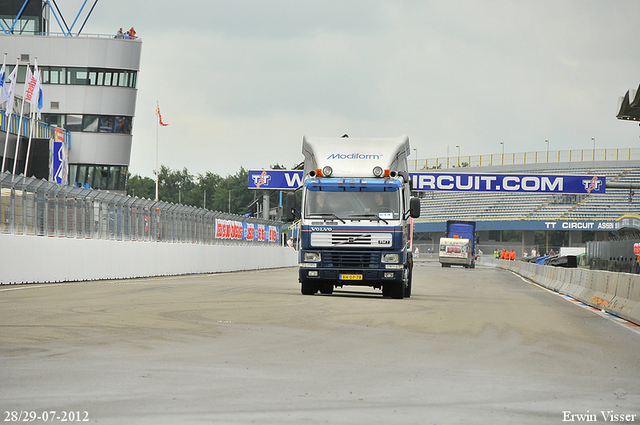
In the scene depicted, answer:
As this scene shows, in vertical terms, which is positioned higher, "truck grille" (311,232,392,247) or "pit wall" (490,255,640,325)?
"truck grille" (311,232,392,247)

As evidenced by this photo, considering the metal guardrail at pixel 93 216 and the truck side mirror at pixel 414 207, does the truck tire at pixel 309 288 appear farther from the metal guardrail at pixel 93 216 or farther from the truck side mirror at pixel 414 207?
the metal guardrail at pixel 93 216

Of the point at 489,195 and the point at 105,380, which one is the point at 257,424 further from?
the point at 489,195

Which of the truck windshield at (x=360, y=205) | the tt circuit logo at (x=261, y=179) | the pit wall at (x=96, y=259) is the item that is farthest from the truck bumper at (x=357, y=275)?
the tt circuit logo at (x=261, y=179)

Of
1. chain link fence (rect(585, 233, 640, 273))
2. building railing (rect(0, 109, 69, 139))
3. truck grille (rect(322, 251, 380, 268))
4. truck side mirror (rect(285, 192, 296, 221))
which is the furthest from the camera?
building railing (rect(0, 109, 69, 139))

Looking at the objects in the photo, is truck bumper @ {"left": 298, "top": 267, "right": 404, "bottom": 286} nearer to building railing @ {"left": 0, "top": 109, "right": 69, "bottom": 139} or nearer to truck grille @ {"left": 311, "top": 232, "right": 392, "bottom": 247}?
truck grille @ {"left": 311, "top": 232, "right": 392, "bottom": 247}

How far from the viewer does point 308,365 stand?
26.7ft

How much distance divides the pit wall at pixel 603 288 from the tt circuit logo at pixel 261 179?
32072 mm

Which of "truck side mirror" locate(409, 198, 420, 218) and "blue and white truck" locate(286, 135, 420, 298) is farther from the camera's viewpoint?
"blue and white truck" locate(286, 135, 420, 298)

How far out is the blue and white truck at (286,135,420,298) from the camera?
18.7 m

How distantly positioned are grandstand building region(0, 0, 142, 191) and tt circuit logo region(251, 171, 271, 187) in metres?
12.5

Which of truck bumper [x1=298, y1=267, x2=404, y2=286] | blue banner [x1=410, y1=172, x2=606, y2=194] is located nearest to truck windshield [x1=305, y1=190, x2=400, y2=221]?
truck bumper [x1=298, y1=267, x2=404, y2=286]

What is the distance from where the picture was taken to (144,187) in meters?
173

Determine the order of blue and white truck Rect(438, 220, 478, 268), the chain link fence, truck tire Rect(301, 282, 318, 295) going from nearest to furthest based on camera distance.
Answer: truck tire Rect(301, 282, 318, 295)
the chain link fence
blue and white truck Rect(438, 220, 478, 268)

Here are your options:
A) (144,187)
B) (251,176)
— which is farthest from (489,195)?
(144,187)
